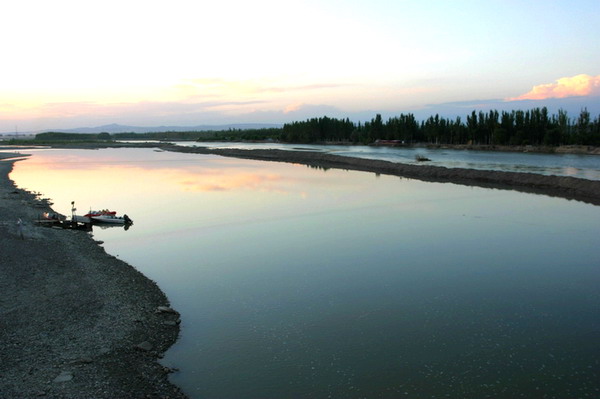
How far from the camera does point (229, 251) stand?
16031 millimetres

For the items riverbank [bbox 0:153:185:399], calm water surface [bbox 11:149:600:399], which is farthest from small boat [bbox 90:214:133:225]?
riverbank [bbox 0:153:185:399]

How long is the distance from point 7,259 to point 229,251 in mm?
6689

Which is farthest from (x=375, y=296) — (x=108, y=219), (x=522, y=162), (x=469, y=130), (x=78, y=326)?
(x=469, y=130)

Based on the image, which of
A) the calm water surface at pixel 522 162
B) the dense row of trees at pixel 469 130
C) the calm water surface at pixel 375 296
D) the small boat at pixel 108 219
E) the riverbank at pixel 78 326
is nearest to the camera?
the riverbank at pixel 78 326

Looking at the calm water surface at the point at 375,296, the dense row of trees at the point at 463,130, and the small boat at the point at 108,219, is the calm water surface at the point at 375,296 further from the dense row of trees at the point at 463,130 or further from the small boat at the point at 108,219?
the dense row of trees at the point at 463,130

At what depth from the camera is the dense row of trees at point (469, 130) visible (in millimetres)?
85188

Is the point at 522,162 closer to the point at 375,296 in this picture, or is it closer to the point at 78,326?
the point at 375,296

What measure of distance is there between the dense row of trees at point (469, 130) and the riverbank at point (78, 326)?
296ft

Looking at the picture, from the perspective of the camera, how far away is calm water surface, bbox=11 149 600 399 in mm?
7734

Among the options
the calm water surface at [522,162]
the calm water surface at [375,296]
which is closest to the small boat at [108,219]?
the calm water surface at [375,296]

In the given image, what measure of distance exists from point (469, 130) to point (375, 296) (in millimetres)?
95853

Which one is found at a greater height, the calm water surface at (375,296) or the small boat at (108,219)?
the small boat at (108,219)

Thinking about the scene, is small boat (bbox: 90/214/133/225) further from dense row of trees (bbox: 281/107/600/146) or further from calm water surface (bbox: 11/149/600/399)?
dense row of trees (bbox: 281/107/600/146)

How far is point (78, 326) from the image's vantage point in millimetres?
9031
